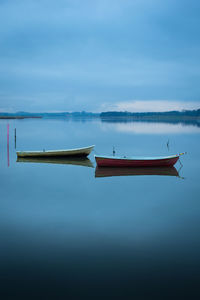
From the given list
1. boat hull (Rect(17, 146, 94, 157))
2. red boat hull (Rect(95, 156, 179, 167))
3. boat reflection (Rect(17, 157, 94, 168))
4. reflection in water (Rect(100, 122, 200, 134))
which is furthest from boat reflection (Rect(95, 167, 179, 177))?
reflection in water (Rect(100, 122, 200, 134))

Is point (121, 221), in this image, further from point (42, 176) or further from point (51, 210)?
point (42, 176)

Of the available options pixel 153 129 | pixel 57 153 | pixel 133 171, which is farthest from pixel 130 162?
pixel 153 129

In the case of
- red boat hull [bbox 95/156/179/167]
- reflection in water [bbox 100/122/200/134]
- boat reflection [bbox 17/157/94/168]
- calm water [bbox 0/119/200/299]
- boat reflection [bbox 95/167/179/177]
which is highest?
reflection in water [bbox 100/122/200/134]

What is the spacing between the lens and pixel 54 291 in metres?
5.96

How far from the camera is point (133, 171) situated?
19.0 meters

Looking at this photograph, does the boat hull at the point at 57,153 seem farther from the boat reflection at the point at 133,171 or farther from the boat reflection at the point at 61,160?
the boat reflection at the point at 133,171

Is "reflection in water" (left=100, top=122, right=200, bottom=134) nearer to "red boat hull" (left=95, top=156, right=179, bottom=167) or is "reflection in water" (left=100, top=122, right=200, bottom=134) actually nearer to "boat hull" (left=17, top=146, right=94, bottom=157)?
"boat hull" (left=17, top=146, right=94, bottom=157)

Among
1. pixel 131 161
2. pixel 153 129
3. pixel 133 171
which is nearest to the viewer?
pixel 133 171

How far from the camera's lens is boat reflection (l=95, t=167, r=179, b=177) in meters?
18.3

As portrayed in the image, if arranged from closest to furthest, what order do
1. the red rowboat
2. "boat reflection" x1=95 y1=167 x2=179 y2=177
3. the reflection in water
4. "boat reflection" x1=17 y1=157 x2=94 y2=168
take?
"boat reflection" x1=95 y1=167 x2=179 y2=177 < the red rowboat < "boat reflection" x1=17 y1=157 x2=94 y2=168 < the reflection in water

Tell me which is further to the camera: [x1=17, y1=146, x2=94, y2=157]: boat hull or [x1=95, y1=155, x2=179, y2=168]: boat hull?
[x1=17, y1=146, x2=94, y2=157]: boat hull

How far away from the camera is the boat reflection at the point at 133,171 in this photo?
1833 cm

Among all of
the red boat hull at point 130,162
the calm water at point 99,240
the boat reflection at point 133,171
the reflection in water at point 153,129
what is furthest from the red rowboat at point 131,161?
the reflection in water at point 153,129

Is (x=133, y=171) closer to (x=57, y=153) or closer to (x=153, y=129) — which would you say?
(x=57, y=153)
